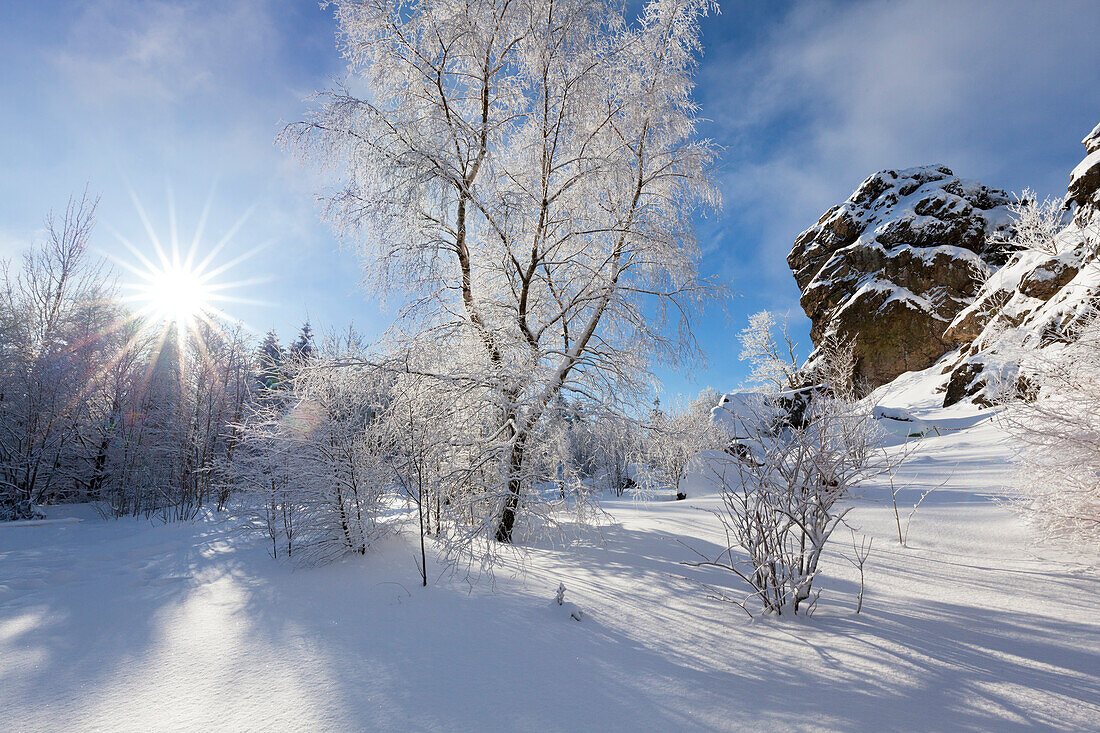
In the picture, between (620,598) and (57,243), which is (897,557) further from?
(57,243)

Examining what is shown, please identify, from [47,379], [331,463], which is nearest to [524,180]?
[331,463]

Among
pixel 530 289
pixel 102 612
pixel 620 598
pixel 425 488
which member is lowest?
pixel 102 612

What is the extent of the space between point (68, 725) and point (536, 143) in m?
7.22

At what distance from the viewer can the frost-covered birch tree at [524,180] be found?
5.74 metres

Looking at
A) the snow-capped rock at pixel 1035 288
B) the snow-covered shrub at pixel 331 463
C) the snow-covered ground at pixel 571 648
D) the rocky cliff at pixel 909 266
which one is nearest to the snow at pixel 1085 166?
the snow-capped rock at pixel 1035 288

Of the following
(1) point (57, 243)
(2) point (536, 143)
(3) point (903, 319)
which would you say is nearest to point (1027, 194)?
(3) point (903, 319)

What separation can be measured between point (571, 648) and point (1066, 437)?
201 inches

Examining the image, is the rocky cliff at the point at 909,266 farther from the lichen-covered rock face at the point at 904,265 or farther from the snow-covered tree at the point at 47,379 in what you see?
the snow-covered tree at the point at 47,379

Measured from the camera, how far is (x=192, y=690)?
2.49 metres

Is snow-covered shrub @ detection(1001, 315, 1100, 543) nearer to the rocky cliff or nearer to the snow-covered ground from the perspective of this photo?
the snow-covered ground

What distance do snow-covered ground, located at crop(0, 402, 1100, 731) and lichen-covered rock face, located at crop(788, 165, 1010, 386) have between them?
79.3 ft

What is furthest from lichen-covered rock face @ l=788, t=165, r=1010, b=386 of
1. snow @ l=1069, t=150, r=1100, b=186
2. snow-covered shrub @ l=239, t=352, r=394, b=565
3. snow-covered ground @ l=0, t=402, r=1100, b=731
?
snow-covered shrub @ l=239, t=352, r=394, b=565

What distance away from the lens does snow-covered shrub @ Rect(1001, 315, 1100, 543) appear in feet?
13.3

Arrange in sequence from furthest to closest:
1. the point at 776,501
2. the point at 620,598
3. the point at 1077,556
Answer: the point at 1077,556
the point at 620,598
the point at 776,501
